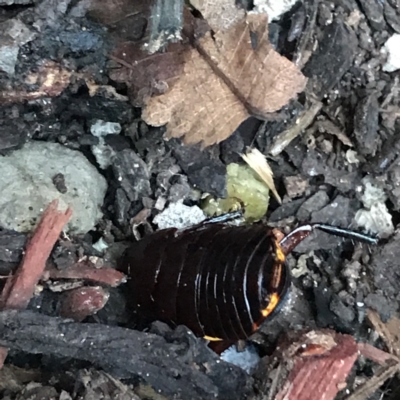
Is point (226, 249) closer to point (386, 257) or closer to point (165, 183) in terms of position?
point (165, 183)

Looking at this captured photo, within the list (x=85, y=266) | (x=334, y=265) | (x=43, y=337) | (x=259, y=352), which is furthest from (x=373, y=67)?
(x=43, y=337)

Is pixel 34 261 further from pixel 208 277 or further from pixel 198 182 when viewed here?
pixel 198 182

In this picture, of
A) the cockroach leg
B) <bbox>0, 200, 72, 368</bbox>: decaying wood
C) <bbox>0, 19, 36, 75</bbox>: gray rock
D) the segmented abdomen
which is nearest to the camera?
<bbox>0, 19, 36, 75</bbox>: gray rock

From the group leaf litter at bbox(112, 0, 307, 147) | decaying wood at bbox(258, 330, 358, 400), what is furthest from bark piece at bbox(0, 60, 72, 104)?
decaying wood at bbox(258, 330, 358, 400)

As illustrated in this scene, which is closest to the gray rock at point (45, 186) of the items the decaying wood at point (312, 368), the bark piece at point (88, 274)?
the bark piece at point (88, 274)

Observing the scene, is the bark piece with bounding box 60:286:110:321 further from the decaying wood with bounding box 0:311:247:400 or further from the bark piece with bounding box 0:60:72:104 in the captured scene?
the bark piece with bounding box 0:60:72:104

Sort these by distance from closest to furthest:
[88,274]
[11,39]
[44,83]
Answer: [11,39], [44,83], [88,274]

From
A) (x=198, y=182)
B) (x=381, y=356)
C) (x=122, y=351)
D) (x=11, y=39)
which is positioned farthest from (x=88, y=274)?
(x=381, y=356)
